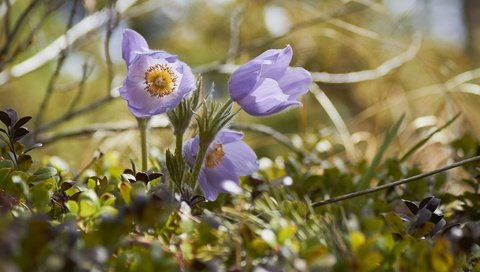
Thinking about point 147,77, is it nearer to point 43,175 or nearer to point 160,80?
point 160,80

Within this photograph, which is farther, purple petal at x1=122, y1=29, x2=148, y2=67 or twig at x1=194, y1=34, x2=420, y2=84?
twig at x1=194, y1=34, x2=420, y2=84

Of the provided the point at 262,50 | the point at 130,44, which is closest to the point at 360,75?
the point at 130,44

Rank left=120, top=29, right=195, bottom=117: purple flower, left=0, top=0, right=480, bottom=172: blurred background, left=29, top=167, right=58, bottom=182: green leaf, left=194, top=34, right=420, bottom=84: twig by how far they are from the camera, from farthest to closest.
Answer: left=194, top=34, right=420, bottom=84: twig < left=0, top=0, right=480, bottom=172: blurred background < left=120, top=29, right=195, bottom=117: purple flower < left=29, top=167, right=58, bottom=182: green leaf

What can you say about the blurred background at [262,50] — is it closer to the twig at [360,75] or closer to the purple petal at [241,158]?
the twig at [360,75]

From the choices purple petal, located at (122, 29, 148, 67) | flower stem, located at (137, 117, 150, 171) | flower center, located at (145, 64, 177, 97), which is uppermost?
purple petal, located at (122, 29, 148, 67)

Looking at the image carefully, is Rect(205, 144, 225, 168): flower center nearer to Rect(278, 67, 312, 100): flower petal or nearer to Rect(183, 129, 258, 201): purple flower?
Rect(183, 129, 258, 201): purple flower

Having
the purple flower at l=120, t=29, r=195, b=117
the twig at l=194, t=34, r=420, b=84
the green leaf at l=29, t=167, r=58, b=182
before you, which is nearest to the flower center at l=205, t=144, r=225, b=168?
the purple flower at l=120, t=29, r=195, b=117

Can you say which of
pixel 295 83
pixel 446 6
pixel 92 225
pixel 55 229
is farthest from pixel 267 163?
pixel 446 6
